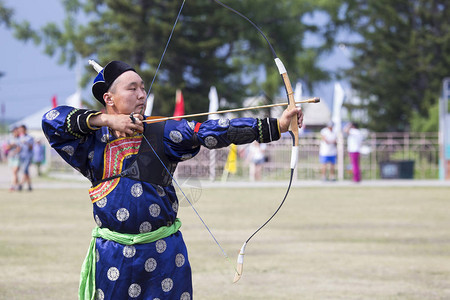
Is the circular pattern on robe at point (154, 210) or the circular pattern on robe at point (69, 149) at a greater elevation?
the circular pattern on robe at point (69, 149)

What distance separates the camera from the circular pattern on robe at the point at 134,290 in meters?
3.75

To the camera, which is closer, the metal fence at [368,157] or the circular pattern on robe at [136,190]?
the circular pattern on robe at [136,190]

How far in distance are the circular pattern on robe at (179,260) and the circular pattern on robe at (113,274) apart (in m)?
0.31

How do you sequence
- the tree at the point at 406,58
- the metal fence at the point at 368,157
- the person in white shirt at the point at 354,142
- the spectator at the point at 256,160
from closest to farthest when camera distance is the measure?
the person in white shirt at the point at 354,142 < the spectator at the point at 256,160 < the metal fence at the point at 368,157 < the tree at the point at 406,58

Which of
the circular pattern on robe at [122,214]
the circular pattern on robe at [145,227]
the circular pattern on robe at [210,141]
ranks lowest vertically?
the circular pattern on robe at [145,227]

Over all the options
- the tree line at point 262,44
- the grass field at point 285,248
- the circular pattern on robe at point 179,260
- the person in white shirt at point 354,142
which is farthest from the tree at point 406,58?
the circular pattern on robe at point 179,260

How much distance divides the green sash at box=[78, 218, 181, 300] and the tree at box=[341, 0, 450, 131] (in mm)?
31823

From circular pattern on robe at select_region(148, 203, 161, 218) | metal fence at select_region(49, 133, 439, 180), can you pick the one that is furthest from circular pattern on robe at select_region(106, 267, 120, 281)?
metal fence at select_region(49, 133, 439, 180)

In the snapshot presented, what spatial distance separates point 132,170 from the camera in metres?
3.74

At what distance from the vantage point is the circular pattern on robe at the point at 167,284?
3.79 meters

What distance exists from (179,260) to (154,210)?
33cm

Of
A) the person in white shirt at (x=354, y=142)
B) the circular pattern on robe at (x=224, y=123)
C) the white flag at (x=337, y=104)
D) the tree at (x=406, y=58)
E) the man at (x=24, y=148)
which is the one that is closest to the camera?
the circular pattern on robe at (x=224, y=123)

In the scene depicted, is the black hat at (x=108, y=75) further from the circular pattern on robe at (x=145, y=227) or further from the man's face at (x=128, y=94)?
the circular pattern on robe at (x=145, y=227)

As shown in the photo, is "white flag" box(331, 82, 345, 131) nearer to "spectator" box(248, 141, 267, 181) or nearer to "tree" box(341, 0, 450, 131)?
"spectator" box(248, 141, 267, 181)
